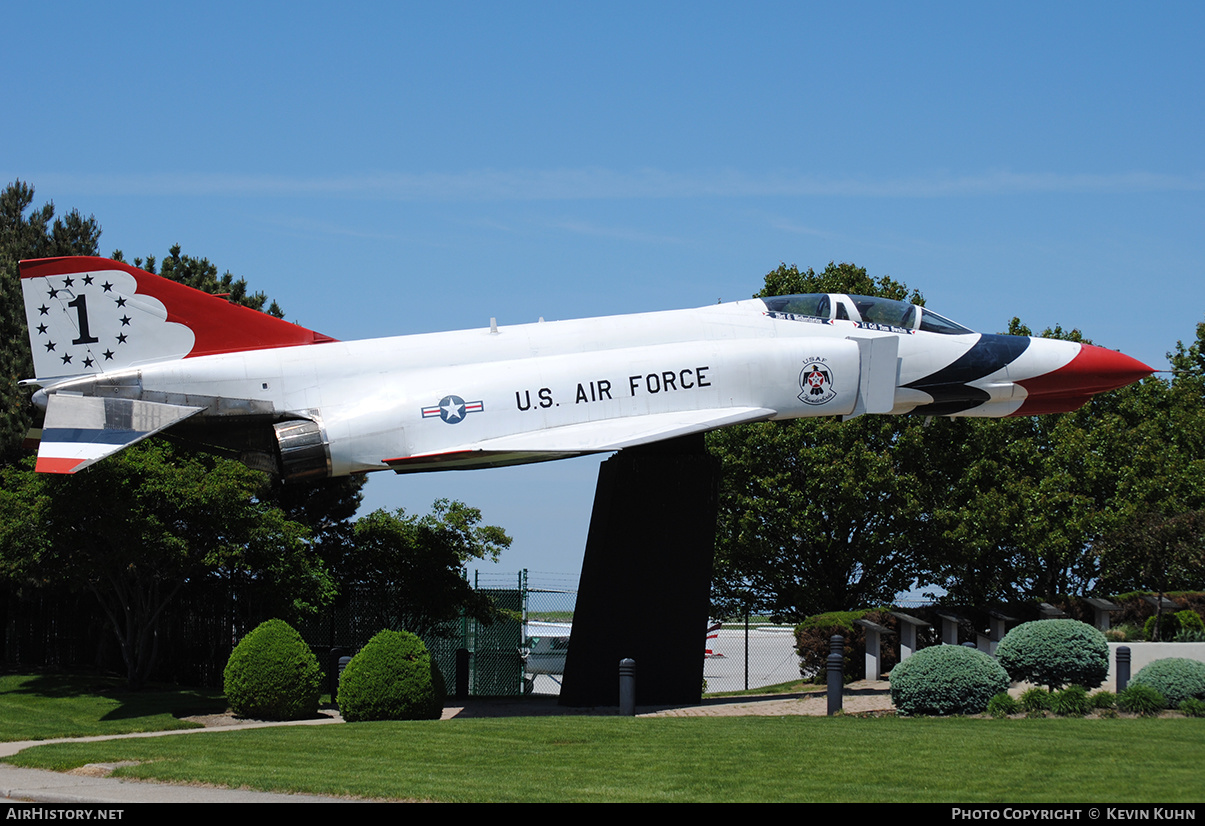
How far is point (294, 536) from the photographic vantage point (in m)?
21.9

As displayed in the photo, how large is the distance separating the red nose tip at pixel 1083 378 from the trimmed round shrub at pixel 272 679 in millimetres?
13010

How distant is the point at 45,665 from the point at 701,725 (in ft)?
62.1

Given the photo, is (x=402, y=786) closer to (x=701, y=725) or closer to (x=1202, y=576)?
(x=701, y=725)

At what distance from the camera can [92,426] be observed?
16203mm

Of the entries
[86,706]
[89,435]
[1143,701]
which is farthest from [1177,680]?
[86,706]

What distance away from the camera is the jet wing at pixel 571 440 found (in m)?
16.5

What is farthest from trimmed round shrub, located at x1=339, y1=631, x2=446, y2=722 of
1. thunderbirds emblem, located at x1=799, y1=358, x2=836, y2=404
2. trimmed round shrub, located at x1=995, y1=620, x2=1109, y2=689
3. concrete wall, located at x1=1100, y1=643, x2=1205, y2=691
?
concrete wall, located at x1=1100, y1=643, x2=1205, y2=691

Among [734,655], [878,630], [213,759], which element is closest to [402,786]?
[213,759]

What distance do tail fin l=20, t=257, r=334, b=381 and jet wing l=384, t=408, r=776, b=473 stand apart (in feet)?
11.0

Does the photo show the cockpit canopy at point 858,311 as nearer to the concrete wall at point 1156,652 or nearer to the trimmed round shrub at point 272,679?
the concrete wall at point 1156,652

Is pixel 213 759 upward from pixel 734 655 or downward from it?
upward

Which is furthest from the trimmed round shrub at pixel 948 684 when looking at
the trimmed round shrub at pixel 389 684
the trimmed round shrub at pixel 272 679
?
the trimmed round shrub at pixel 272 679

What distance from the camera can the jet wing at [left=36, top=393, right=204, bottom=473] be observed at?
51.7 feet

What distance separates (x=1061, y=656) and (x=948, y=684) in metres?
2.45
